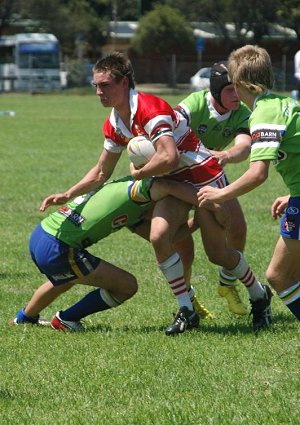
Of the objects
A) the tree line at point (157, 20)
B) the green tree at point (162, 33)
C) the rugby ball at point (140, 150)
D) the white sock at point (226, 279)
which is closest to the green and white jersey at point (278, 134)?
the rugby ball at point (140, 150)

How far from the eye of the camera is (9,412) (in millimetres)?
4895

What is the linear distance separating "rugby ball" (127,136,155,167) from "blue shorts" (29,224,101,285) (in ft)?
2.25

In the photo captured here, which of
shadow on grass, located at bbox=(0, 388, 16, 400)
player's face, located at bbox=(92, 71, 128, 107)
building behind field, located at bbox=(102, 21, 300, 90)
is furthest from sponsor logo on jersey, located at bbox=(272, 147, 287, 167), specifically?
building behind field, located at bbox=(102, 21, 300, 90)

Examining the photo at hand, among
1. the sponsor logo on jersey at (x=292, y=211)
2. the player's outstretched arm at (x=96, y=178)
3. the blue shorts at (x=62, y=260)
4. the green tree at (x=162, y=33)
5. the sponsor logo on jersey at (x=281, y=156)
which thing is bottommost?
the green tree at (x=162, y=33)

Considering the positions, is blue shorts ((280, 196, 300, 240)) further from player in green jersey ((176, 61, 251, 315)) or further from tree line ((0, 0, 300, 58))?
tree line ((0, 0, 300, 58))

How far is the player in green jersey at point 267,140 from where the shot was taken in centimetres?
563

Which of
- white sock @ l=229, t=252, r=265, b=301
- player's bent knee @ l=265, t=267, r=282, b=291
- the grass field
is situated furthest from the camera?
white sock @ l=229, t=252, r=265, b=301

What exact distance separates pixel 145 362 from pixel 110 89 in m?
1.77

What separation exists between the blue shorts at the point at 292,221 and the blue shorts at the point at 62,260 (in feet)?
4.42

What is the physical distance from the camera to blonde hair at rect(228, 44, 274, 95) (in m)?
5.73

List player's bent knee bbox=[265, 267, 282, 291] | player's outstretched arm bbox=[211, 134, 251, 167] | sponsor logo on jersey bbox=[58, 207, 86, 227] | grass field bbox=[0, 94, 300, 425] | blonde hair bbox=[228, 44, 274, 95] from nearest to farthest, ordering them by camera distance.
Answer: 1. grass field bbox=[0, 94, 300, 425]
2. blonde hair bbox=[228, 44, 274, 95]
3. player's bent knee bbox=[265, 267, 282, 291]
4. sponsor logo on jersey bbox=[58, 207, 86, 227]
5. player's outstretched arm bbox=[211, 134, 251, 167]

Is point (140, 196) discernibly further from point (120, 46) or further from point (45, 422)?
point (120, 46)

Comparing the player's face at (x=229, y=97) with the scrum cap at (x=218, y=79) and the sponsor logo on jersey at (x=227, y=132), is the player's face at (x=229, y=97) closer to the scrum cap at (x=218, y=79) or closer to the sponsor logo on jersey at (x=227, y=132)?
the scrum cap at (x=218, y=79)

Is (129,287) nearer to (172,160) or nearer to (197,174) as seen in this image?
(197,174)
